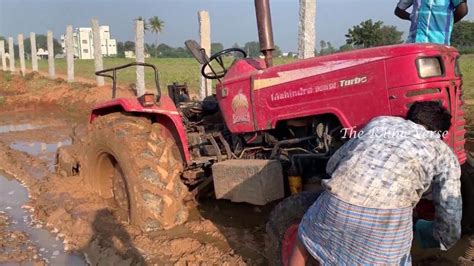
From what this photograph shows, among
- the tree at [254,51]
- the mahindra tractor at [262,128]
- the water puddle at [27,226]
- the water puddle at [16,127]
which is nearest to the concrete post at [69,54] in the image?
the water puddle at [16,127]

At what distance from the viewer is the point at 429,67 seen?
3.19 metres

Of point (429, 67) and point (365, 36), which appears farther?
point (365, 36)

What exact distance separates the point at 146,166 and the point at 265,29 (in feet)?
4.98

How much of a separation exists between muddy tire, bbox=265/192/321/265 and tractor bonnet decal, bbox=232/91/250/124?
1000 mm

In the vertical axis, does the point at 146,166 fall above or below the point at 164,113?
below

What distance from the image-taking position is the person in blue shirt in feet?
13.4

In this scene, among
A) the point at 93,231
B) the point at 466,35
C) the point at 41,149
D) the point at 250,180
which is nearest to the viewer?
the point at 250,180

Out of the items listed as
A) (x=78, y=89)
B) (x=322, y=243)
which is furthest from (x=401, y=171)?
(x=78, y=89)

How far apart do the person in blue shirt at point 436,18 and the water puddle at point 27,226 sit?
331 cm

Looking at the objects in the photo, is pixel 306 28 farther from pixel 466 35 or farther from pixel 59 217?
pixel 466 35

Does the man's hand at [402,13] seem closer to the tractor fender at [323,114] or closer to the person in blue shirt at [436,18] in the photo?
the person in blue shirt at [436,18]

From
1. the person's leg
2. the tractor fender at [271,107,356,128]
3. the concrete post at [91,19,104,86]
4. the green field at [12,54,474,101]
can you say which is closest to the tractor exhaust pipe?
the tractor fender at [271,107,356,128]

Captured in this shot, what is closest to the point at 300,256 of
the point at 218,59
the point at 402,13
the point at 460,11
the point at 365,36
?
the point at 218,59

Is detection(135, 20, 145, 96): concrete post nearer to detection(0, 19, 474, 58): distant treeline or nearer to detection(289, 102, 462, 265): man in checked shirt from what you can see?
detection(0, 19, 474, 58): distant treeline
